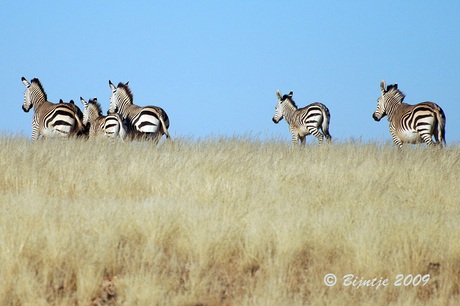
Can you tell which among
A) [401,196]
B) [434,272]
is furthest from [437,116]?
[434,272]

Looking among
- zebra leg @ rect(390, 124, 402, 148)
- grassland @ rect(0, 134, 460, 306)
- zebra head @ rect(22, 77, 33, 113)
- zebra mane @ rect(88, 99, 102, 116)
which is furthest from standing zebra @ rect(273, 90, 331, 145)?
zebra head @ rect(22, 77, 33, 113)

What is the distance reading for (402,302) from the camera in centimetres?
442

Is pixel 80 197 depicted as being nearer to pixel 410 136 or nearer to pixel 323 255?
pixel 323 255

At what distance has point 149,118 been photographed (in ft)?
48.8

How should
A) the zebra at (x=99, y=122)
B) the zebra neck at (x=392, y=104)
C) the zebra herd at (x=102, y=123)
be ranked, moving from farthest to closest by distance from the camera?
the zebra neck at (x=392, y=104)
the zebra herd at (x=102, y=123)
the zebra at (x=99, y=122)

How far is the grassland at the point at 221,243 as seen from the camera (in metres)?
4.44

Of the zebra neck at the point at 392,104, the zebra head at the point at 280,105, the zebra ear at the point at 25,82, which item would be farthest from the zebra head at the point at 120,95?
the zebra neck at the point at 392,104

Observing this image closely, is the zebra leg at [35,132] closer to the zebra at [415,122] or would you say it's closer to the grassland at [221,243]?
the grassland at [221,243]

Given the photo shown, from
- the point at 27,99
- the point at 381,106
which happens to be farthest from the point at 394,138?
the point at 27,99

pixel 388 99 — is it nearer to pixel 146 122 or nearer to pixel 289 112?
pixel 289 112

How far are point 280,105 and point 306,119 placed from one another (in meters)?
2.46

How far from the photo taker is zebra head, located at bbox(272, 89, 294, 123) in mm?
18672

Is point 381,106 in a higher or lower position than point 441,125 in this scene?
higher

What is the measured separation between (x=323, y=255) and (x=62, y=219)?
9.97 ft
